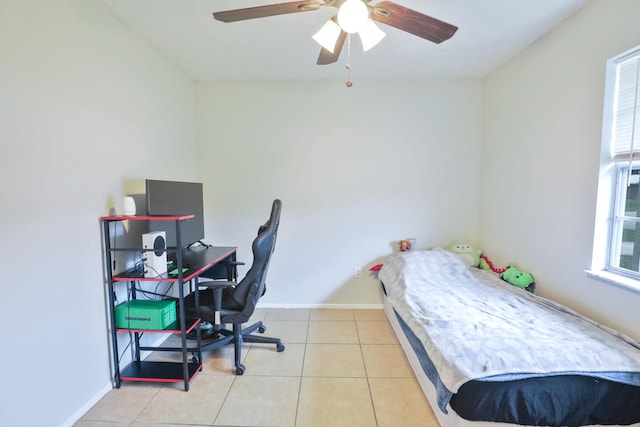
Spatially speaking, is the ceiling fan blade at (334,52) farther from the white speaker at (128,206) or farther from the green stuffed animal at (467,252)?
the green stuffed animal at (467,252)

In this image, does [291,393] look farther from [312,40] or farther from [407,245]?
[312,40]

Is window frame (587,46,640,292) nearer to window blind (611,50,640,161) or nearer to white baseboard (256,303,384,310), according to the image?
window blind (611,50,640,161)

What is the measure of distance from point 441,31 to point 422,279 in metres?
1.93

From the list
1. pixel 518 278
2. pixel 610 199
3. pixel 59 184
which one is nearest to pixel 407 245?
pixel 518 278

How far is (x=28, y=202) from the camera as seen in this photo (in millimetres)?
1392

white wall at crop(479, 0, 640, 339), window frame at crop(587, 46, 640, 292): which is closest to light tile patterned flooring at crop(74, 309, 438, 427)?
white wall at crop(479, 0, 640, 339)

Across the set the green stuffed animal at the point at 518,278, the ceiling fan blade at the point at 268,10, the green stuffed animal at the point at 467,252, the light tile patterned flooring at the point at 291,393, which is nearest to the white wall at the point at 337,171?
the green stuffed animal at the point at 467,252

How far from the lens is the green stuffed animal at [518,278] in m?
2.35

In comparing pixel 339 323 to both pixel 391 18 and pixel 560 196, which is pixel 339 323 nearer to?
pixel 560 196

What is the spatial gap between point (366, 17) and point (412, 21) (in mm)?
284

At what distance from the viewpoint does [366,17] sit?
136 cm

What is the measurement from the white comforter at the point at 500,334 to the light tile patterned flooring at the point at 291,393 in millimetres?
433

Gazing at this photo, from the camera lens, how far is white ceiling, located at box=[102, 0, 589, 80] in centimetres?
187

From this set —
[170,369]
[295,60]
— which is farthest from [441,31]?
[170,369]
